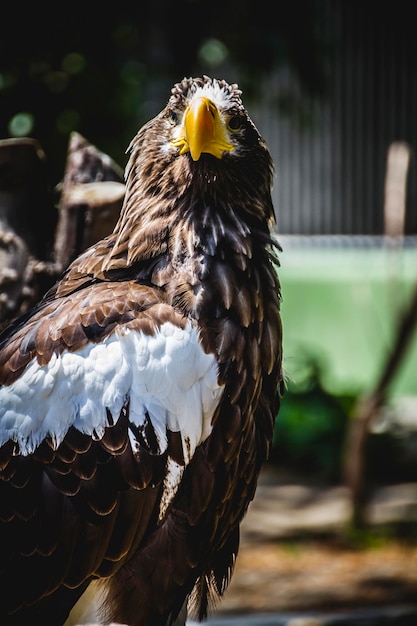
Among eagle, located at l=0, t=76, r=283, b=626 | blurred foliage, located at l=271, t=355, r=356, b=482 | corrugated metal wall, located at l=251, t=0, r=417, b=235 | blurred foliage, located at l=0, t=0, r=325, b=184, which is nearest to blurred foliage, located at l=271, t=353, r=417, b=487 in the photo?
blurred foliage, located at l=271, t=355, r=356, b=482

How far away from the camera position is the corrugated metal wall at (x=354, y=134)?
9.40 meters

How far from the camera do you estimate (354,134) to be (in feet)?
31.7

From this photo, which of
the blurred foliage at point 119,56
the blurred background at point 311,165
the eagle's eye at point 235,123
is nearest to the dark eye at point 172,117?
the eagle's eye at point 235,123

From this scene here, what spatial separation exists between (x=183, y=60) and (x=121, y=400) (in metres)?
3.81

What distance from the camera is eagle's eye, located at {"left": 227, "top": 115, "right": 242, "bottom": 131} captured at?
2269mm

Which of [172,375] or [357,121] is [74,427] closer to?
[172,375]

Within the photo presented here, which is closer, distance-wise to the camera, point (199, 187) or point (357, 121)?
point (199, 187)

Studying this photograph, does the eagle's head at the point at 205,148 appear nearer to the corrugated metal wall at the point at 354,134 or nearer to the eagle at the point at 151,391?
the eagle at the point at 151,391

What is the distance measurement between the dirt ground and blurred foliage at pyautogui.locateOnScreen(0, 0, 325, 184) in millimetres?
2580

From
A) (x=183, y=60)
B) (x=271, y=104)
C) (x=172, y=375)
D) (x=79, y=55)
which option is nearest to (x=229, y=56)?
(x=183, y=60)

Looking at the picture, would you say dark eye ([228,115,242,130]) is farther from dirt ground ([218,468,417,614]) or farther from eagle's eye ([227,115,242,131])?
dirt ground ([218,468,417,614])

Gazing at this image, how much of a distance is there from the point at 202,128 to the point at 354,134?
7791 millimetres

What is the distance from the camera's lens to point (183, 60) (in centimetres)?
549

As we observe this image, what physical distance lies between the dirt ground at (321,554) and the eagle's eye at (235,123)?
334 cm
